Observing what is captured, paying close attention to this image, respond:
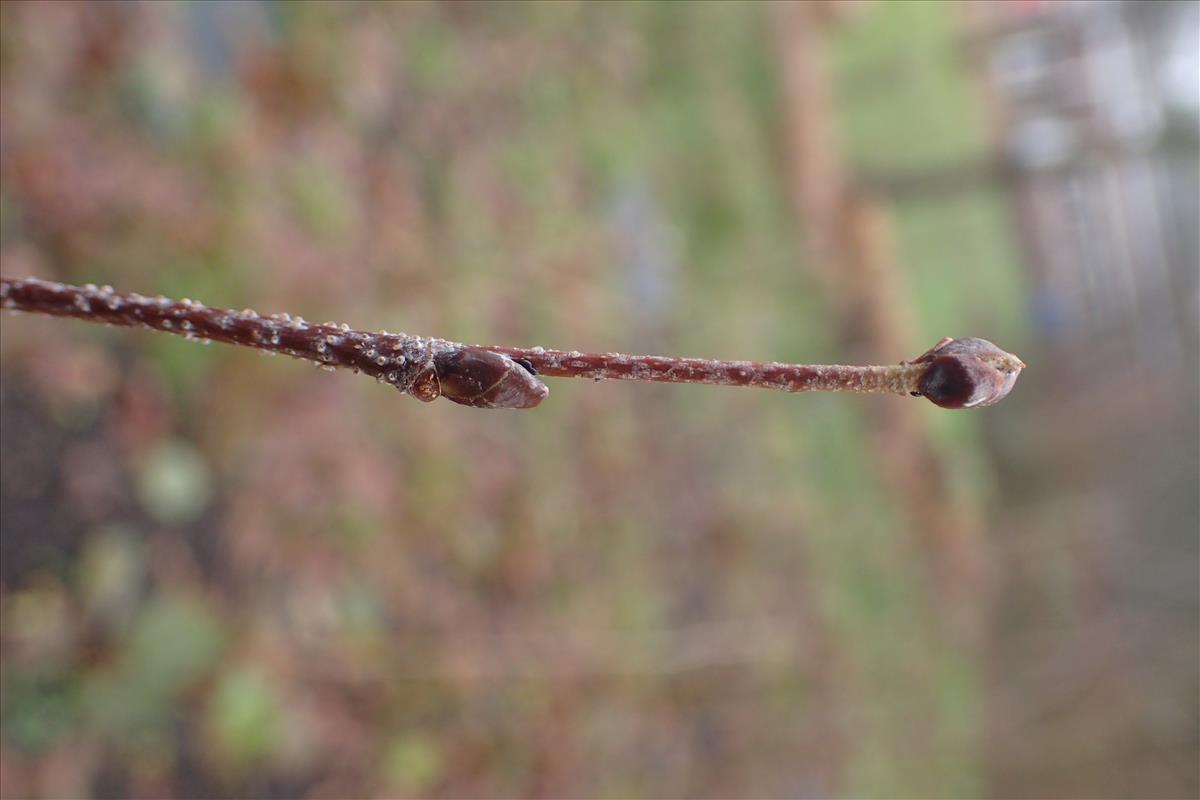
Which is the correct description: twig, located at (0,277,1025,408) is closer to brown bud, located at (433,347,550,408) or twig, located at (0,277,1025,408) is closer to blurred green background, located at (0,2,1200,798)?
brown bud, located at (433,347,550,408)

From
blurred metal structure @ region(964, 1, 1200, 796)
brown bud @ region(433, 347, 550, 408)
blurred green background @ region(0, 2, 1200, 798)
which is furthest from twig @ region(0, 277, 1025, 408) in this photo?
blurred metal structure @ region(964, 1, 1200, 796)

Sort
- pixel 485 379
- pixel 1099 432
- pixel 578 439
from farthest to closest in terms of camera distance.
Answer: pixel 1099 432
pixel 578 439
pixel 485 379

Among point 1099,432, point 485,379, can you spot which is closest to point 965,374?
point 485,379

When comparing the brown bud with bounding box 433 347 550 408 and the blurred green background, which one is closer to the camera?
the brown bud with bounding box 433 347 550 408

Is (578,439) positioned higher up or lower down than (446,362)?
higher up

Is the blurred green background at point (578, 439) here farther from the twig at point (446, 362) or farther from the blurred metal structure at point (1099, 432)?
the twig at point (446, 362)

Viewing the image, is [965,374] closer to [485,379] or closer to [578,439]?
[485,379]

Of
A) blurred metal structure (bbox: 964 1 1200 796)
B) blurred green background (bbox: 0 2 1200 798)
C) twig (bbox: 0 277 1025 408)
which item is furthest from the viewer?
blurred metal structure (bbox: 964 1 1200 796)
